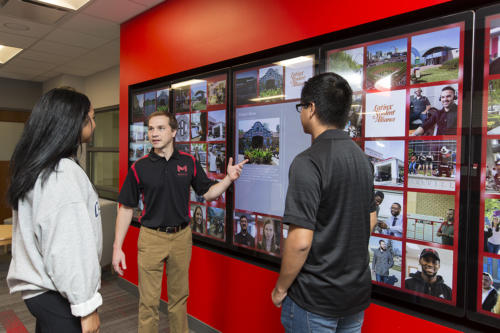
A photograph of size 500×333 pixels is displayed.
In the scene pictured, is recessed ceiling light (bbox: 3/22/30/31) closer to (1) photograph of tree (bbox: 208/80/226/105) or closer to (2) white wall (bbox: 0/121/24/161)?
(1) photograph of tree (bbox: 208/80/226/105)

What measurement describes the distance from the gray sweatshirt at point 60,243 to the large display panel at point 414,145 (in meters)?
1.30

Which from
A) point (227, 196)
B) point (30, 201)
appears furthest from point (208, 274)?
point (30, 201)

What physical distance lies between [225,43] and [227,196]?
1.14 meters

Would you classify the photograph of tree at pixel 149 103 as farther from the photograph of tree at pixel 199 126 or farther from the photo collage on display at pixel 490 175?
the photo collage on display at pixel 490 175

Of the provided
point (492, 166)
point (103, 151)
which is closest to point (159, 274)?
point (492, 166)

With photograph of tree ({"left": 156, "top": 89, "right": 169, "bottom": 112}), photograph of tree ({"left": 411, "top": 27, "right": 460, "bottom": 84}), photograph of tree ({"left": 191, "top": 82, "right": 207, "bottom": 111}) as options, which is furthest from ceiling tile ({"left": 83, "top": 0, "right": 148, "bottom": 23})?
photograph of tree ({"left": 411, "top": 27, "right": 460, "bottom": 84})

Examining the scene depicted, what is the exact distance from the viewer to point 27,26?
3746 millimetres

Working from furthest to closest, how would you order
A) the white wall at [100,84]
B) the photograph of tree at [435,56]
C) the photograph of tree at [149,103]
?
the white wall at [100,84] < the photograph of tree at [149,103] < the photograph of tree at [435,56]

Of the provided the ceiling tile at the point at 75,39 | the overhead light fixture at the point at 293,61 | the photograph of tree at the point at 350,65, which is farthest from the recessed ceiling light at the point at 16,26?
the photograph of tree at the point at 350,65

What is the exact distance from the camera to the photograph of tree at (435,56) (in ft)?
4.74

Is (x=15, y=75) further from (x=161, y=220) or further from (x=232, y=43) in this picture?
(x=161, y=220)

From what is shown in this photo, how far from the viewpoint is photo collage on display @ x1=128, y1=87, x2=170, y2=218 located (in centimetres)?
312

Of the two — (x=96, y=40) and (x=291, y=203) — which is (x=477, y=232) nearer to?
(x=291, y=203)

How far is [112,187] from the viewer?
5520mm
